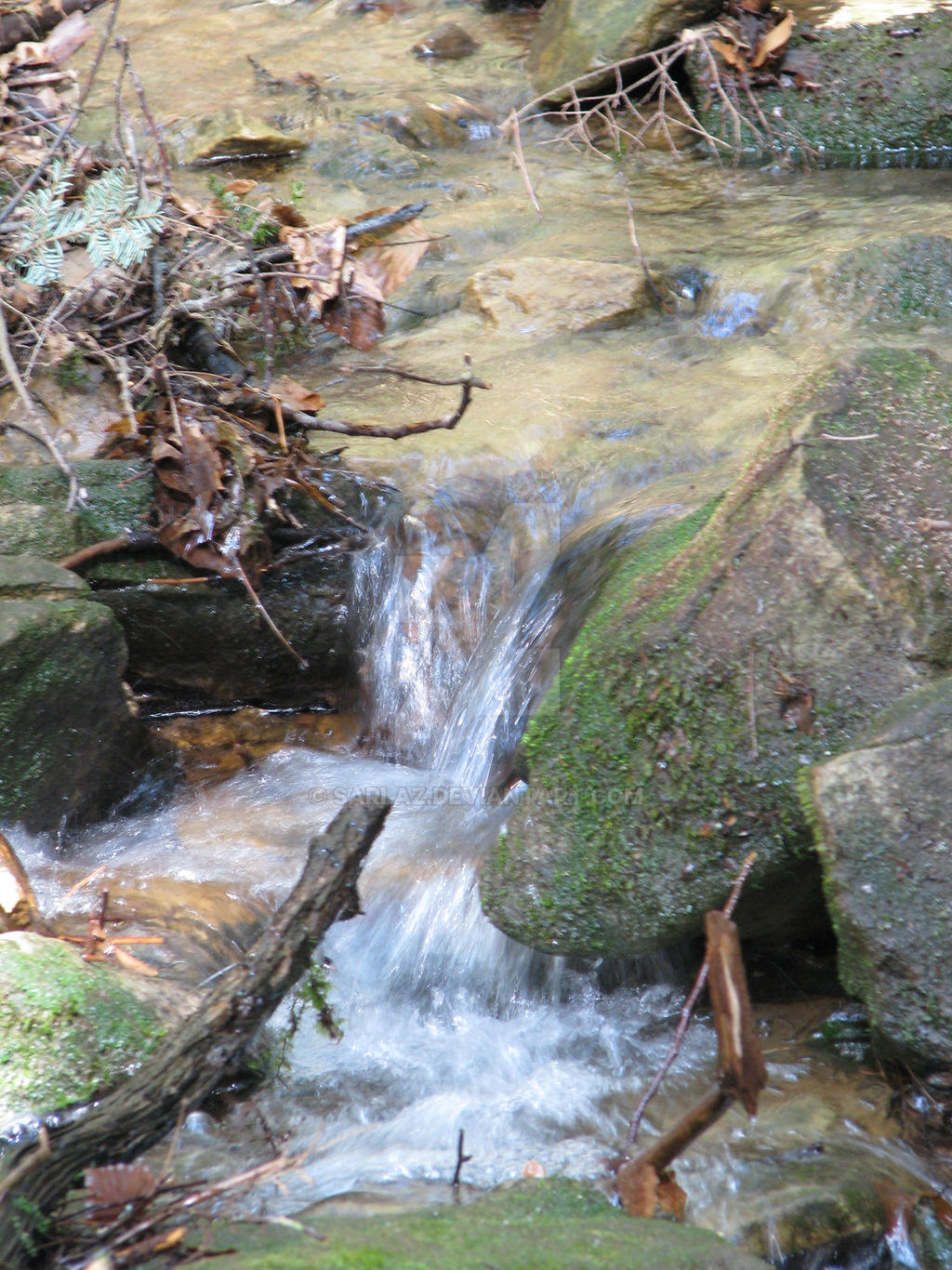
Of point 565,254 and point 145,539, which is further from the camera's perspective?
point 565,254

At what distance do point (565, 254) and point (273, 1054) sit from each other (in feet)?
14.4

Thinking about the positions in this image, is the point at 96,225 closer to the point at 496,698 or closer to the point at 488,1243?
the point at 496,698

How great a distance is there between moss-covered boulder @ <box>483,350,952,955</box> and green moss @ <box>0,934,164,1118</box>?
2.86ft

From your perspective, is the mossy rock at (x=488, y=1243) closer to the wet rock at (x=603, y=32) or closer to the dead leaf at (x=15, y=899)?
the dead leaf at (x=15, y=899)

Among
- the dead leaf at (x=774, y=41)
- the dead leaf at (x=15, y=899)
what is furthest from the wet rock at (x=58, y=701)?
the dead leaf at (x=774, y=41)

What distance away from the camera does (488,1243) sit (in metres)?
1.71

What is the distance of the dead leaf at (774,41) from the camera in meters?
6.91

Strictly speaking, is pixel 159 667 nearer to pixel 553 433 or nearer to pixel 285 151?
pixel 553 433

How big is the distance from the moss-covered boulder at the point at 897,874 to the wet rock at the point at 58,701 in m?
2.25

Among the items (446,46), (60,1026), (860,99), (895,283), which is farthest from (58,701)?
(446,46)

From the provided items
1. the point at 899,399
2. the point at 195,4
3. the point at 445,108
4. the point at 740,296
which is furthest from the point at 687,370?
the point at 195,4

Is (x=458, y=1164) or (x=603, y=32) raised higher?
(x=603, y=32)

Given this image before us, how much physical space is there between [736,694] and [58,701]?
2.06 m

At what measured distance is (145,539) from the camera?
152 inches
